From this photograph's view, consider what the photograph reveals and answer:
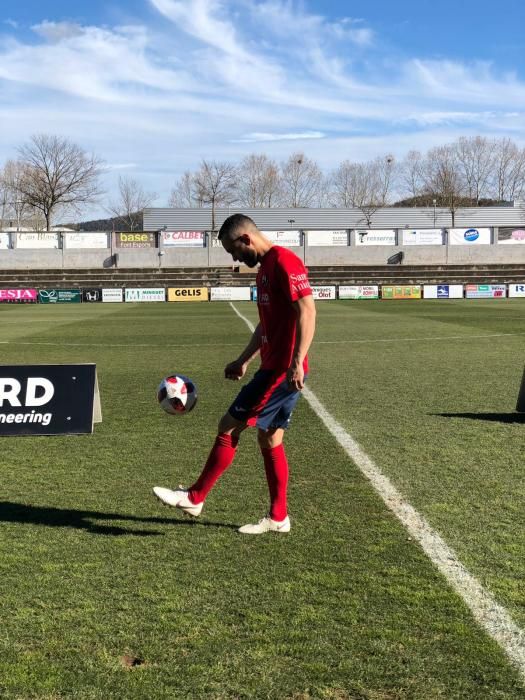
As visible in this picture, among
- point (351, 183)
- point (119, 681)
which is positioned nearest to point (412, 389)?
point (119, 681)

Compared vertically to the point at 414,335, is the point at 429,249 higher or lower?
higher

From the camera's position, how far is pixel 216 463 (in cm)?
474

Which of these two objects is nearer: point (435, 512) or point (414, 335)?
point (435, 512)

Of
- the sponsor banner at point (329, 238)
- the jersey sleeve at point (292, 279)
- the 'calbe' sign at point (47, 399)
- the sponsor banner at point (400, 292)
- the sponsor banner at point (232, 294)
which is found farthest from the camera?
the sponsor banner at point (329, 238)

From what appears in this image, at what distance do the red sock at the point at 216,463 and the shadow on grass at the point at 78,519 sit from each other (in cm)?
27

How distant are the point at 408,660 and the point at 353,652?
0.23 meters

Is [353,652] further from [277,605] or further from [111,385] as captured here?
[111,385]

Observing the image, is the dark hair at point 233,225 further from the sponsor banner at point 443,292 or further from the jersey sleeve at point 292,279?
the sponsor banner at point 443,292

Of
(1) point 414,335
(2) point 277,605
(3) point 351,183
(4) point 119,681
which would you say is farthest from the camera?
(3) point 351,183

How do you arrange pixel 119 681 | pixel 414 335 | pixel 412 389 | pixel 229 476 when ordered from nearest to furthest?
pixel 119 681 < pixel 229 476 < pixel 412 389 < pixel 414 335

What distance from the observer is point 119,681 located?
9.78 feet

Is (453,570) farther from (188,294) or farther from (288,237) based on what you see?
(288,237)

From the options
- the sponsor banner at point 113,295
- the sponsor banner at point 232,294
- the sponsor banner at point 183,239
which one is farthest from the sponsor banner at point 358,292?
the sponsor banner at point 183,239

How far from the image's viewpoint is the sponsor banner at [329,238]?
60031 mm
